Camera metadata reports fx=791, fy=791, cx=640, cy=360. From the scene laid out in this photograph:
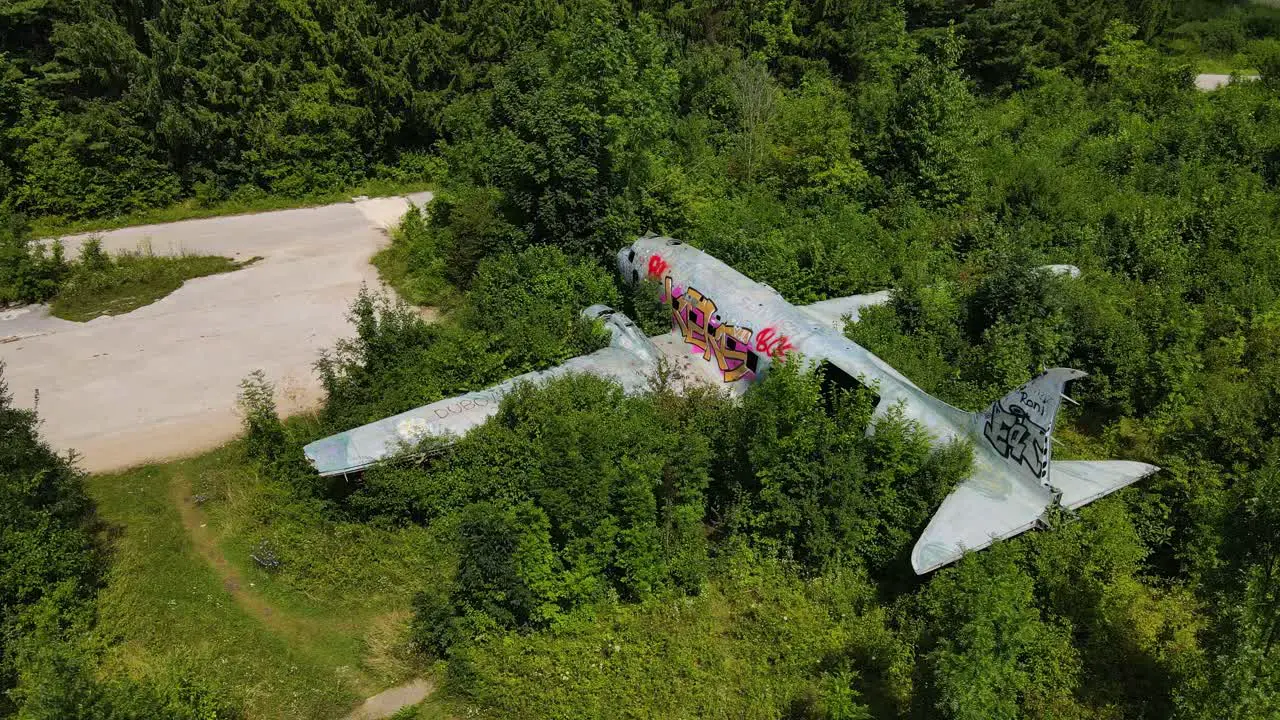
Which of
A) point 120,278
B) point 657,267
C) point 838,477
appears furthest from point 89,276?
point 838,477

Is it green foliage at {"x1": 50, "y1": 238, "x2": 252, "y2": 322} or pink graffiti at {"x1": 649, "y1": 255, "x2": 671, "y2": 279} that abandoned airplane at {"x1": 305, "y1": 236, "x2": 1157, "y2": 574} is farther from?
green foliage at {"x1": 50, "y1": 238, "x2": 252, "y2": 322}

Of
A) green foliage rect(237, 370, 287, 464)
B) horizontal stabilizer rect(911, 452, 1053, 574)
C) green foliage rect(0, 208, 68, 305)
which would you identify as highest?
green foliage rect(0, 208, 68, 305)

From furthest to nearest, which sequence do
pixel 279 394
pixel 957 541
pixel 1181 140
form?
pixel 1181 140, pixel 279 394, pixel 957 541

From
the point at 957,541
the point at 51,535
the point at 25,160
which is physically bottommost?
the point at 957,541

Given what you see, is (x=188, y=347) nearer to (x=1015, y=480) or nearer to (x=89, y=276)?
(x=89, y=276)

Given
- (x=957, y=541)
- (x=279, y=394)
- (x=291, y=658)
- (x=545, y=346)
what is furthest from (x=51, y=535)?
(x=957, y=541)

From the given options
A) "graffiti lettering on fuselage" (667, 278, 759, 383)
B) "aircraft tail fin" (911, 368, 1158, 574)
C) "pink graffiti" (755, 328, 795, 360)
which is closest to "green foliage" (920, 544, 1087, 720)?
"aircraft tail fin" (911, 368, 1158, 574)

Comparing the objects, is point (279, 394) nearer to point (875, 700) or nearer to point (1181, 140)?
point (875, 700)

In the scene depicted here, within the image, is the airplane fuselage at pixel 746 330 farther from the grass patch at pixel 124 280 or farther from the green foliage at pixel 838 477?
the grass patch at pixel 124 280
